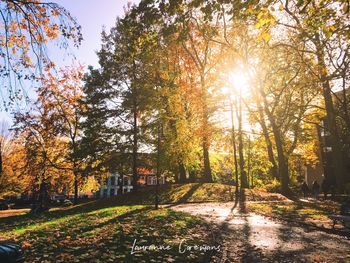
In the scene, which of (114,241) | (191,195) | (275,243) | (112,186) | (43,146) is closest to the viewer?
(114,241)

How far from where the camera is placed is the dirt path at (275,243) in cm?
772

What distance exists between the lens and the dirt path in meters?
7.72

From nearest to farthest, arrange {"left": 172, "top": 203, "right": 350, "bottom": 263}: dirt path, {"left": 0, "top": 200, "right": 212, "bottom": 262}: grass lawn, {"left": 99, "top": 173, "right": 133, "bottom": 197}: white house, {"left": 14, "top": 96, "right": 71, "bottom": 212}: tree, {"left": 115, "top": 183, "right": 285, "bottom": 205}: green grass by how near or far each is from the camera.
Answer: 1. {"left": 0, "top": 200, "right": 212, "bottom": 262}: grass lawn
2. {"left": 172, "top": 203, "right": 350, "bottom": 263}: dirt path
3. {"left": 115, "top": 183, "right": 285, "bottom": 205}: green grass
4. {"left": 14, "top": 96, "right": 71, "bottom": 212}: tree
5. {"left": 99, "top": 173, "right": 133, "bottom": 197}: white house

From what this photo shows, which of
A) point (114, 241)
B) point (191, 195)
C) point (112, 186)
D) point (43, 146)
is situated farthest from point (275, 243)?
point (112, 186)

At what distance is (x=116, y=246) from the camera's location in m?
8.18

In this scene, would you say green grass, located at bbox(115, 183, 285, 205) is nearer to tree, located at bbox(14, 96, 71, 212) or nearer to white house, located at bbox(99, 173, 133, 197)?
tree, located at bbox(14, 96, 71, 212)

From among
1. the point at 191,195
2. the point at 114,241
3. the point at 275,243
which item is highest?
the point at 191,195

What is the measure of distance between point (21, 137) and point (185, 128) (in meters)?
19.7

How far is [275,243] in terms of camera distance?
9156 mm

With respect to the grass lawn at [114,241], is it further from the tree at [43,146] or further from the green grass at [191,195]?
the tree at [43,146]

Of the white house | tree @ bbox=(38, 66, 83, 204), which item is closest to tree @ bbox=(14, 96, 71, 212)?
tree @ bbox=(38, 66, 83, 204)

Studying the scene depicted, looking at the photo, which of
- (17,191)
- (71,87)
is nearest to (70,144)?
(71,87)

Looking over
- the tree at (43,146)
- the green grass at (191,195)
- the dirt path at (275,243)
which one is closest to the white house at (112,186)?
the tree at (43,146)

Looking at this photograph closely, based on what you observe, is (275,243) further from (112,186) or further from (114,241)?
(112,186)
